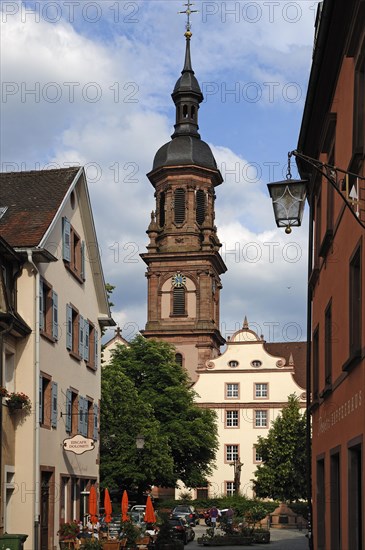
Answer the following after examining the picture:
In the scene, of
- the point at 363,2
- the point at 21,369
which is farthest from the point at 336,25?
the point at 21,369

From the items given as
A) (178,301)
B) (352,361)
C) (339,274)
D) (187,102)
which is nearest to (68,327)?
(339,274)

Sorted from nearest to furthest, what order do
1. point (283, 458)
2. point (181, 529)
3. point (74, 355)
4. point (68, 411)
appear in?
1. point (68, 411)
2. point (74, 355)
3. point (181, 529)
4. point (283, 458)

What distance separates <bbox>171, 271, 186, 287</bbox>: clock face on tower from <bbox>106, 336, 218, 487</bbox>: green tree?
61.3 feet

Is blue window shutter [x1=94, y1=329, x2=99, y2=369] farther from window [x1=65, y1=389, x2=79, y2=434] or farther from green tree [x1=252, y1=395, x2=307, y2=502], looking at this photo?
green tree [x1=252, y1=395, x2=307, y2=502]

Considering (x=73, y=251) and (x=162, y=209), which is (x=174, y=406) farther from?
(x=73, y=251)

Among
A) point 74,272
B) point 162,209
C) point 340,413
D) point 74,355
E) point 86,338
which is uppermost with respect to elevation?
point 162,209

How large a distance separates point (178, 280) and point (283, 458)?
26.9 meters

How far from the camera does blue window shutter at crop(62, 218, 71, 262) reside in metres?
29.5

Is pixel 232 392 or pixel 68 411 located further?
pixel 232 392

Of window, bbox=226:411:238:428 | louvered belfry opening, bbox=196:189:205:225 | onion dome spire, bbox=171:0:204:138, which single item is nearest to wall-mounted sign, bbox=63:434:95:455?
window, bbox=226:411:238:428

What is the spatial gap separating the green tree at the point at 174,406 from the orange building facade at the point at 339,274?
4596cm

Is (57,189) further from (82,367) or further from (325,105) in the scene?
(325,105)

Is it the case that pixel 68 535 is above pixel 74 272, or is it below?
below

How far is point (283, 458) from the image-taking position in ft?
218
